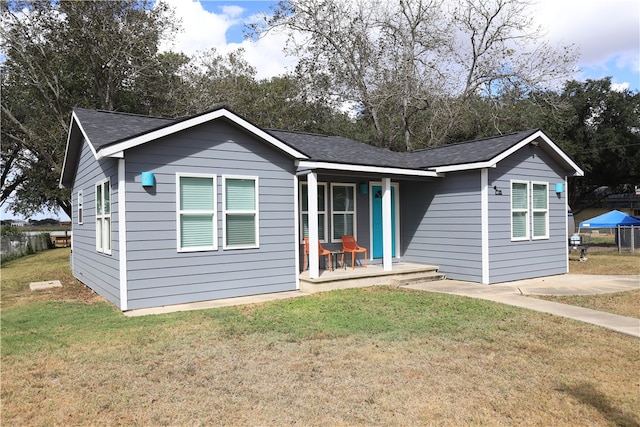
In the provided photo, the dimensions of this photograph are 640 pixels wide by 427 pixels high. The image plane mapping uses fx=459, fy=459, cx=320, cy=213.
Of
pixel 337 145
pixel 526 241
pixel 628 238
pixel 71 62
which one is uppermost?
pixel 71 62

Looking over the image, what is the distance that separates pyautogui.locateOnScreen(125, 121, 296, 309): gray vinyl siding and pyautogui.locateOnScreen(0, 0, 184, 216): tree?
15045 mm

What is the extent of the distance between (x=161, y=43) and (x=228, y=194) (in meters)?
17.8

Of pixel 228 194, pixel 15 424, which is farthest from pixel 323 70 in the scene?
pixel 15 424

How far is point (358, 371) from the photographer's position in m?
4.54

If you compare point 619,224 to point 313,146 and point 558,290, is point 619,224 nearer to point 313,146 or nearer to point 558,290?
point 558,290

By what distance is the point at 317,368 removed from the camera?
183 inches

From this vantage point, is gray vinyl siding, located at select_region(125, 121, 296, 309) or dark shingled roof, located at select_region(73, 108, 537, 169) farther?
dark shingled roof, located at select_region(73, 108, 537, 169)

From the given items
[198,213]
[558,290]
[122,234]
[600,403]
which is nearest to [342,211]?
[198,213]

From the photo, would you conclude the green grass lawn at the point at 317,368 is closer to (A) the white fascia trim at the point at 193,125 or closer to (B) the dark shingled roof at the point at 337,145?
(A) the white fascia trim at the point at 193,125

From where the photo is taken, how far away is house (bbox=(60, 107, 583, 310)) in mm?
7656

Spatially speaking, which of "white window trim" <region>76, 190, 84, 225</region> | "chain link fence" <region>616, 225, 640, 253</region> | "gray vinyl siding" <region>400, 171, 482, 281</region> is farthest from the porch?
"chain link fence" <region>616, 225, 640, 253</region>

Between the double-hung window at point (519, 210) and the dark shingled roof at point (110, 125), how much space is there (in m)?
7.74

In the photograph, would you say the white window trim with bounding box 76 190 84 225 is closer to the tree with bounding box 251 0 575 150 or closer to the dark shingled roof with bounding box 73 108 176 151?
the dark shingled roof with bounding box 73 108 176 151

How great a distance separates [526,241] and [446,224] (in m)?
1.96
